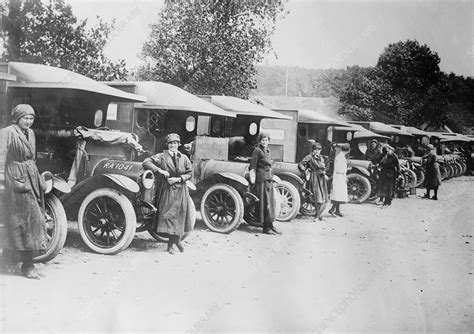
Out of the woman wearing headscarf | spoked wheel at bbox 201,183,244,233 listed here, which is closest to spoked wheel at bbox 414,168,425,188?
the woman wearing headscarf

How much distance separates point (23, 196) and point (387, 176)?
909cm

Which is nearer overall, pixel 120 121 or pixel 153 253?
pixel 153 253

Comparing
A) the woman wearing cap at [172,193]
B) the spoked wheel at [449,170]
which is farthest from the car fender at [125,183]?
the spoked wheel at [449,170]

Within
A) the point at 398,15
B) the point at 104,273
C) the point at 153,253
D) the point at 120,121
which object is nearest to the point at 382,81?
the point at 398,15

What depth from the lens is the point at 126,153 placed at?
5961 millimetres

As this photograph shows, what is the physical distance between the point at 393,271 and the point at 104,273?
3.02 m

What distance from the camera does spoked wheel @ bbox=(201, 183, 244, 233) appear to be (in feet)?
22.0

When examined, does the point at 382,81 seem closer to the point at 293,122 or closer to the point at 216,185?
the point at 293,122

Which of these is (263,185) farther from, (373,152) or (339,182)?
(373,152)

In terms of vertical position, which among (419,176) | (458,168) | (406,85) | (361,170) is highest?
(406,85)

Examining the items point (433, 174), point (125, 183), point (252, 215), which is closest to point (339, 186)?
point (252, 215)

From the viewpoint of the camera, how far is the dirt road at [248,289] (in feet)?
11.8

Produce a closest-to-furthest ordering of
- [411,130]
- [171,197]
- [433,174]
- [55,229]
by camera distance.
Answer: [55,229], [171,197], [433,174], [411,130]

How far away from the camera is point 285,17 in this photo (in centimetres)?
566
